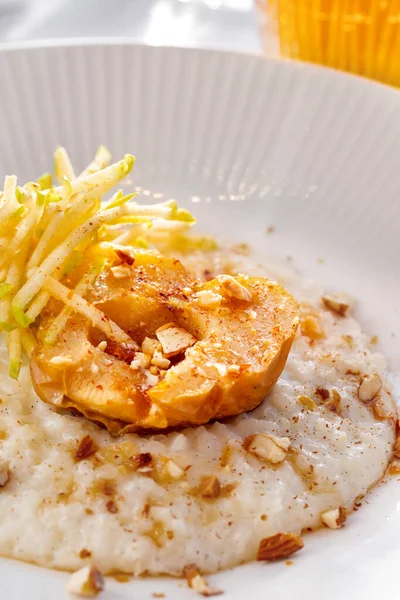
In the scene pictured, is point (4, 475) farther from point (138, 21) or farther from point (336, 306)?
point (138, 21)

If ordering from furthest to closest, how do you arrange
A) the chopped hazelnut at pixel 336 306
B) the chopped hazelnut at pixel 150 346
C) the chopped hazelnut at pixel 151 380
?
the chopped hazelnut at pixel 336 306 < the chopped hazelnut at pixel 150 346 < the chopped hazelnut at pixel 151 380

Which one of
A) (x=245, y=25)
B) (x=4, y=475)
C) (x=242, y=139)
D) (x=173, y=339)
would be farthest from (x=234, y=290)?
(x=245, y=25)

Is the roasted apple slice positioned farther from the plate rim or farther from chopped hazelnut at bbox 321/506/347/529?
the plate rim

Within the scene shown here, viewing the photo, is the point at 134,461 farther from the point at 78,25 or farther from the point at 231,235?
the point at 78,25

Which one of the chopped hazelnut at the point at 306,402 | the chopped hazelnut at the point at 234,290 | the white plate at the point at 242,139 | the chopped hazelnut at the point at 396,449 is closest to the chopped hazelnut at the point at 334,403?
the chopped hazelnut at the point at 306,402

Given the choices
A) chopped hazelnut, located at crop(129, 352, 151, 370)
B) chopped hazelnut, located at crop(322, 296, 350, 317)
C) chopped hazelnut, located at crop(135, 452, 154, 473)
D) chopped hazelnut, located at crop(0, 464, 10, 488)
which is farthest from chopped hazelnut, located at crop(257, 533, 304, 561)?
chopped hazelnut, located at crop(322, 296, 350, 317)

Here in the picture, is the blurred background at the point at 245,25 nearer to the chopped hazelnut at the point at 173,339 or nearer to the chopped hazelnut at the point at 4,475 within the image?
the chopped hazelnut at the point at 173,339
